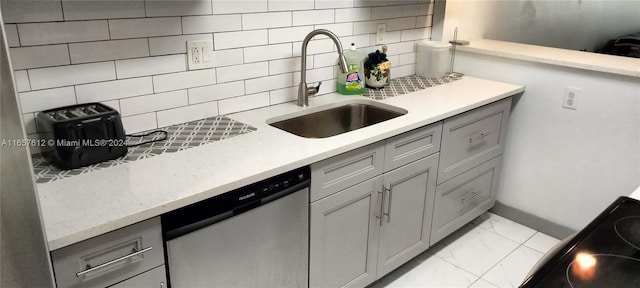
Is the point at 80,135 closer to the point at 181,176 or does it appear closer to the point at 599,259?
the point at 181,176

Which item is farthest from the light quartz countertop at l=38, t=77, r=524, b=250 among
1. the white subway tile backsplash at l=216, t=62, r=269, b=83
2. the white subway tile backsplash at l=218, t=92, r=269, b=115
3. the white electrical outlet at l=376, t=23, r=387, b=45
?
the white electrical outlet at l=376, t=23, r=387, b=45

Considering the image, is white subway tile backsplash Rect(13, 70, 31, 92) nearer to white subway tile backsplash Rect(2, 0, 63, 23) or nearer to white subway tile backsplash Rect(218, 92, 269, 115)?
white subway tile backsplash Rect(2, 0, 63, 23)

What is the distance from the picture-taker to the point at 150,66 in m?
1.77

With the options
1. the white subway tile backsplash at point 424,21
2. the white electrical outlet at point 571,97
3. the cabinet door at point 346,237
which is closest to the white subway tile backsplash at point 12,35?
the cabinet door at point 346,237

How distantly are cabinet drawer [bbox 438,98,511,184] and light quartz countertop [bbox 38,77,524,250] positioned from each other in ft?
0.70

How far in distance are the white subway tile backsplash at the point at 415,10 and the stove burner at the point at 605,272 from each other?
6.29 ft

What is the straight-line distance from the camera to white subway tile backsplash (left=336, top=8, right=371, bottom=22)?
2.36m

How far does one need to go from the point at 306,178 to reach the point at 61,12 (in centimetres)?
96

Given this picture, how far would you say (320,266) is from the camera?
6.15ft

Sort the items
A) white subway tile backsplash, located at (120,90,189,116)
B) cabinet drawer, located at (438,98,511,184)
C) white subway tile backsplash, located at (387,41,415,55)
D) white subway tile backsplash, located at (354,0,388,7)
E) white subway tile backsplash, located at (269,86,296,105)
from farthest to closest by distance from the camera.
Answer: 1. white subway tile backsplash, located at (387,41,415,55)
2. white subway tile backsplash, located at (354,0,388,7)
3. cabinet drawer, located at (438,98,511,184)
4. white subway tile backsplash, located at (269,86,296,105)
5. white subway tile backsplash, located at (120,90,189,116)

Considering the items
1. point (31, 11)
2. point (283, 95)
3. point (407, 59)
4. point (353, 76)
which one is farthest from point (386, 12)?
point (31, 11)

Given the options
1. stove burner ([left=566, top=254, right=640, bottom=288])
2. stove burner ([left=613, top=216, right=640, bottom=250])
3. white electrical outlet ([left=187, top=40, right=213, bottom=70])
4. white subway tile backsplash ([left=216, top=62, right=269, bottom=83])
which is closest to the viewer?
stove burner ([left=566, top=254, right=640, bottom=288])

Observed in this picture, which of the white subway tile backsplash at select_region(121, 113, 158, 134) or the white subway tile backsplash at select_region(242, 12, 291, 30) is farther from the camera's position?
the white subway tile backsplash at select_region(242, 12, 291, 30)

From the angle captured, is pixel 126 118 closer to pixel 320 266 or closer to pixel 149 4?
pixel 149 4
